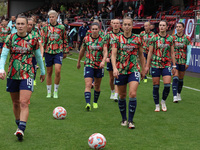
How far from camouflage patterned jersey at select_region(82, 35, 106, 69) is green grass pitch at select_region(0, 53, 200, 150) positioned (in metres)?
1.18

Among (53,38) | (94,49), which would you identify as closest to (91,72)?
(94,49)

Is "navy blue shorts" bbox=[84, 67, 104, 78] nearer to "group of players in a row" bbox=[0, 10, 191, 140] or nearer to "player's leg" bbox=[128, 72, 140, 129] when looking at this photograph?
"group of players in a row" bbox=[0, 10, 191, 140]

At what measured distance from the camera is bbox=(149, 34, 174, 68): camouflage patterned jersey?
9.53 meters

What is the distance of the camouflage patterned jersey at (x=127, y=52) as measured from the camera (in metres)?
7.70

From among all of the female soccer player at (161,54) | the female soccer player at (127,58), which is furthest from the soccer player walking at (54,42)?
the female soccer player at (127,58)

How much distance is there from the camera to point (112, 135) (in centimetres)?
743

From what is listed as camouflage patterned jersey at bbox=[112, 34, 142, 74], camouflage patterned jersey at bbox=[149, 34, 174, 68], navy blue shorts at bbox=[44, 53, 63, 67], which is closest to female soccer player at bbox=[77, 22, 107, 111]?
camouflage patterned jersey at bbox=[149, 34, 174, 68]

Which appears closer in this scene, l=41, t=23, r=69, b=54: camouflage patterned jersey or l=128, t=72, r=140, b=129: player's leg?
l=128, t=72, r=140, b=129: player's leg

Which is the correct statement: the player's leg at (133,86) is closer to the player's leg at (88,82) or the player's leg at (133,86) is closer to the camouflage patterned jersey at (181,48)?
the player's leg at (88,82)

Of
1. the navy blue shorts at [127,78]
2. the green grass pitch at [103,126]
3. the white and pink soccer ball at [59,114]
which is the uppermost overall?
the navy blue shorts at [127,78]

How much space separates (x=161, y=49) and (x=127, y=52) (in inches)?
82.5

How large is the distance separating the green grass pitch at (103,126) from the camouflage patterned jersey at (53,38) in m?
1.44

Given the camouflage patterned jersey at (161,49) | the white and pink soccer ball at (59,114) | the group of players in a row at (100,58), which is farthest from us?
the camouflage patterned jersey at (161,49)

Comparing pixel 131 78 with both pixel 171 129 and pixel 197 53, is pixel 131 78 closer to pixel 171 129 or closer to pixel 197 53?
pixel 171 129
